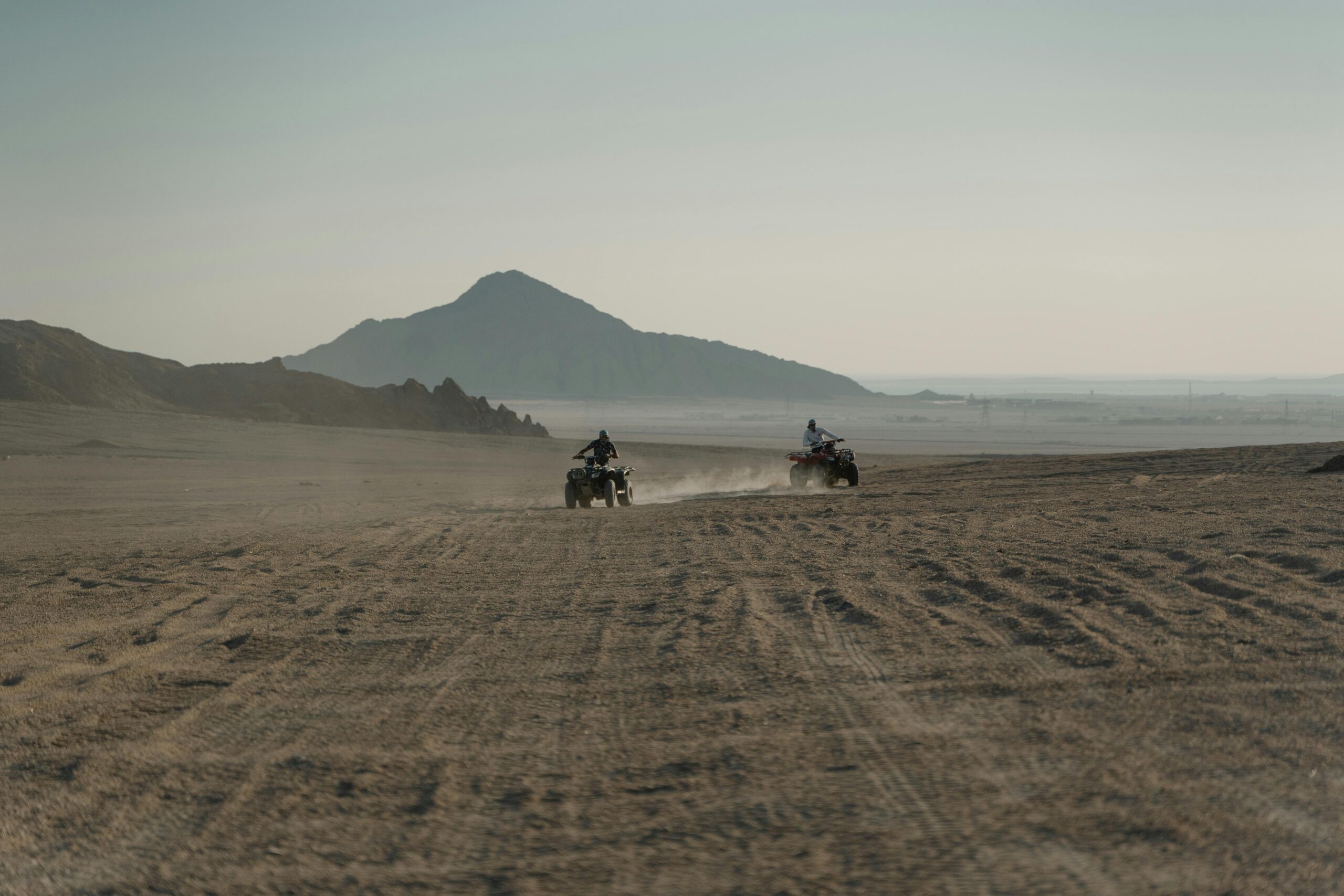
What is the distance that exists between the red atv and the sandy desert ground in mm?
12209

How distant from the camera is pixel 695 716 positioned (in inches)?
232

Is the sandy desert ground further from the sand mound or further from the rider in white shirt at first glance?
the rider in white shirt

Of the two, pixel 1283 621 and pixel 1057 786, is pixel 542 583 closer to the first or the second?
pixel 1283 621

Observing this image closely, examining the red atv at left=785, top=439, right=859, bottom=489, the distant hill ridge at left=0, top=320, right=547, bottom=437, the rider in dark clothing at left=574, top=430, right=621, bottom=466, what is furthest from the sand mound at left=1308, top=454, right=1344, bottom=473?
the distant hill ridge at left=0, top=320, right=547, bottom=437

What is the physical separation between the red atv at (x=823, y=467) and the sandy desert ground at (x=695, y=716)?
1221 cm

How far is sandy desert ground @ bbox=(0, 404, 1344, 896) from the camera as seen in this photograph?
407 centimetres

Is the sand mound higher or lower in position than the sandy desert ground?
higher

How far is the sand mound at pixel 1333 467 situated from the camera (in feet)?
72.3

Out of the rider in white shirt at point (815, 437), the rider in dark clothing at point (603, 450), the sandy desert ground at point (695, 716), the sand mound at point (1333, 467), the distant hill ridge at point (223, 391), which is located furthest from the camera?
the distant hill ridge at point (223, 391)

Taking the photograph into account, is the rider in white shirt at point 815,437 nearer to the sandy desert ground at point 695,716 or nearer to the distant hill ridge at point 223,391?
the sandy desert ground at point 695,716

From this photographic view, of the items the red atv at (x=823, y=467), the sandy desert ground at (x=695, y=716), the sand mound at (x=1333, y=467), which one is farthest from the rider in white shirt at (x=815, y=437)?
the sandy desert ground at (x=695, y=716)

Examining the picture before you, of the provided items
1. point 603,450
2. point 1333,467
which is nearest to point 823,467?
point 603,450

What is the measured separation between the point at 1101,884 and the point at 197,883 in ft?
10.2

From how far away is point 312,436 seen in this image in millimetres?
64625
